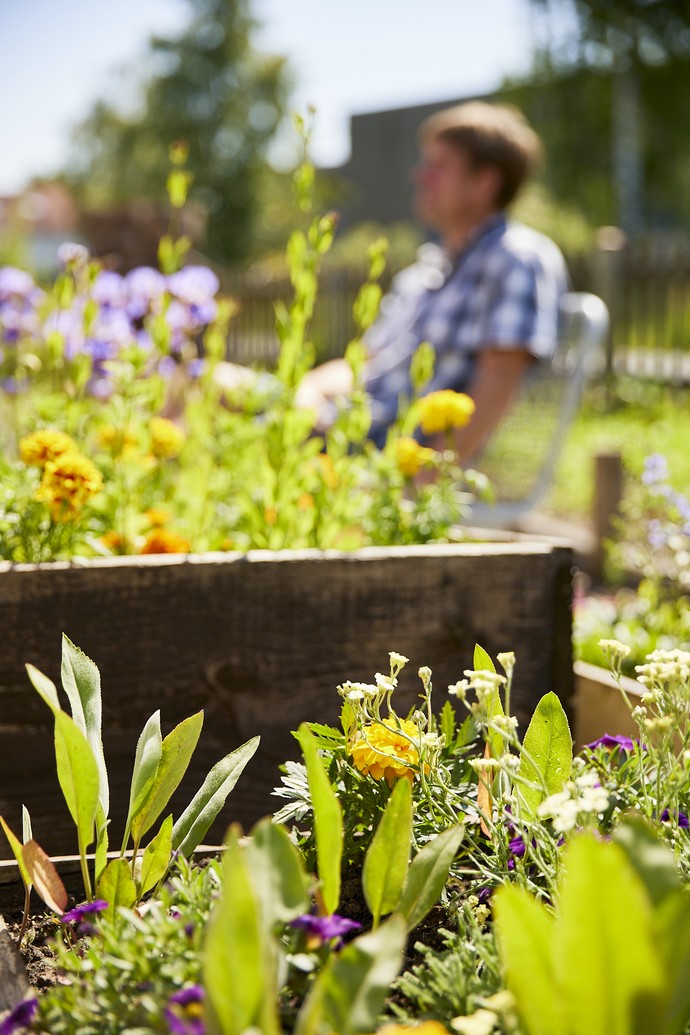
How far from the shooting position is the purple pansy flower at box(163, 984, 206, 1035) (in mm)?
569

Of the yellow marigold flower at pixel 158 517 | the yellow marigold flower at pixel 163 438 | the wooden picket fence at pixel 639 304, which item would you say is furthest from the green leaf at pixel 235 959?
the wooden picket fence at pixel 639 304

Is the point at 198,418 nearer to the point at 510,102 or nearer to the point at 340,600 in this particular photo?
the point at 340,600

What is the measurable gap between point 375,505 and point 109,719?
0.51m

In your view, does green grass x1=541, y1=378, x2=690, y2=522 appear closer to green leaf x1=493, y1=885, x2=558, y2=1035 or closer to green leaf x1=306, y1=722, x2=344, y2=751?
green leaf x1=306, y1=722, x2=344, y2=751

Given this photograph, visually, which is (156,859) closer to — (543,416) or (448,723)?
(448,723)

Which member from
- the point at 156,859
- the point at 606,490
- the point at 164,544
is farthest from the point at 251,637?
the point at 606,490

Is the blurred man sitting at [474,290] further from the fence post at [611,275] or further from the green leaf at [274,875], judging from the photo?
the fence post at [611,275]

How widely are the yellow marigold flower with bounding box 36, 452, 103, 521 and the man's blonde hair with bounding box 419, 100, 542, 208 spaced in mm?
2170

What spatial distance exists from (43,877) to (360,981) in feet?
1.23

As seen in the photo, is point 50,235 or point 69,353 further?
point 50,235

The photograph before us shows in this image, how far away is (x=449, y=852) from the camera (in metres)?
0.73

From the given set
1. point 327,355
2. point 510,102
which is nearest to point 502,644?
point 327,355

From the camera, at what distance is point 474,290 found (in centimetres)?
298

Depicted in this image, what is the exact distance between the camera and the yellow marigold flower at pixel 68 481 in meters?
1.24
